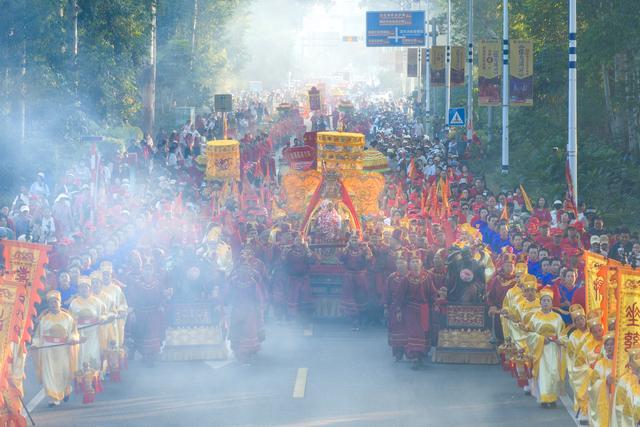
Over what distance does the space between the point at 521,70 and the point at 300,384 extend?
67.1ft

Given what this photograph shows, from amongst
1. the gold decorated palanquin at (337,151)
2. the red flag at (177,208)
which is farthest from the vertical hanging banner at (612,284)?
the red flag at (177,208)

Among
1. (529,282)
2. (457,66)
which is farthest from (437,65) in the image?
(529,282)

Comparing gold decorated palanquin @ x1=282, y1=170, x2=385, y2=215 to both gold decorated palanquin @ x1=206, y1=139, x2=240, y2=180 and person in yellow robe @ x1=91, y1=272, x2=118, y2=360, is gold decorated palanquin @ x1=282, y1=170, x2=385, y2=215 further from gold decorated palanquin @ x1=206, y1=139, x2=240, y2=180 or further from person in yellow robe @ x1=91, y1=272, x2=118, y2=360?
person in yellow robe @ x1=91, y1=272, x2=118, y2=360

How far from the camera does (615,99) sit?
36375 millimetres

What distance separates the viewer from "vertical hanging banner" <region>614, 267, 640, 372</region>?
43.2 ft

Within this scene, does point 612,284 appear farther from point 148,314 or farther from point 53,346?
point 148,314

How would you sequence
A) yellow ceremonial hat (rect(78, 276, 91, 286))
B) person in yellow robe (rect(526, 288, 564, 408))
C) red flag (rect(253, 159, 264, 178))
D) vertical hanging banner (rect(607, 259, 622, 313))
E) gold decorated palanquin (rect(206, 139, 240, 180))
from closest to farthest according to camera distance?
1. vertical hanging banner (rect(607, 259, 622, 313))
2. person in yellow robe (rect(526, 288, 564, 408))
3. yellow ceremonial hat (rect(78, 276, 91, 286))
4. gold decorated palanquin (rect(206, 139, 240, 180))
5. red flag (rect(253, 159, 264, 178))

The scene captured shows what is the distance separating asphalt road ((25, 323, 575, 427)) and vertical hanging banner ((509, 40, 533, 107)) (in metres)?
17.6

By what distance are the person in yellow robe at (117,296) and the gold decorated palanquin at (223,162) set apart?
16.3 metres

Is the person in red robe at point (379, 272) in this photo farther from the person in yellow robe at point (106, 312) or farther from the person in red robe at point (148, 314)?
the person in yellow robe at point (106, 312)

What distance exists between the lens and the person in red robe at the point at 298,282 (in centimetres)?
2244

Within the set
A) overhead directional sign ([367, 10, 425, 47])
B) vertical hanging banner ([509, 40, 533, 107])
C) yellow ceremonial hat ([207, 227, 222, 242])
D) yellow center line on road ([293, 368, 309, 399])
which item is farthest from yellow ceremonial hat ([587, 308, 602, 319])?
overhead directional sign ([367, 10, 425, 47])

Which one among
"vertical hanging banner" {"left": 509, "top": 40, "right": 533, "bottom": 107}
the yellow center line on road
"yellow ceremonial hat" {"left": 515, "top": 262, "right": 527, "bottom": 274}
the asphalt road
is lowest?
the asphalt road

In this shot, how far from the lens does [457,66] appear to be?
173 ft
